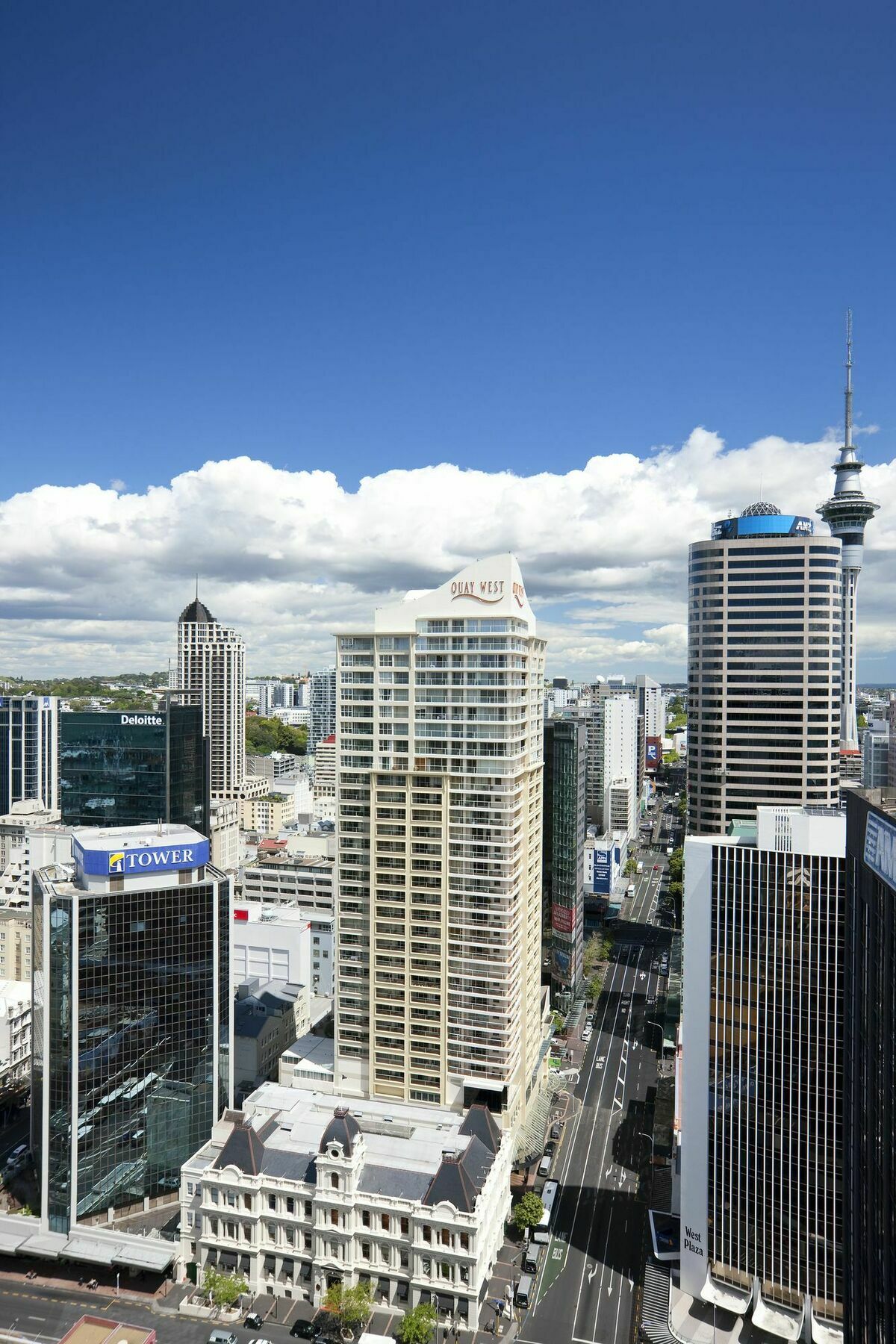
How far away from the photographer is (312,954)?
140 metres

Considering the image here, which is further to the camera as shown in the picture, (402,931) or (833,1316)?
(402,931)

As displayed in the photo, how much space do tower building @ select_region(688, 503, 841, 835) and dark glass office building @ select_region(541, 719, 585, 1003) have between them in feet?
83.9

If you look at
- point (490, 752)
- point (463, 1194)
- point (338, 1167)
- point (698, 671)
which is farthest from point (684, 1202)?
point (698, 671)

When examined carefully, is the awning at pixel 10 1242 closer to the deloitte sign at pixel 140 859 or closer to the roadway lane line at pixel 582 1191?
the deloitte sign at pixel 140 859

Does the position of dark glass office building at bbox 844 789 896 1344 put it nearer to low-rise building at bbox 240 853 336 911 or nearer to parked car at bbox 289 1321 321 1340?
parked car at bbox 289 1321 321 1340

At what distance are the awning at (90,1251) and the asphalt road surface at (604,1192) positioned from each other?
38.5m

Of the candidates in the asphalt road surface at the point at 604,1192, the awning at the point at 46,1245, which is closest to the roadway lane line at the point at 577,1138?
the asphalt road surface at the point at 604,1192

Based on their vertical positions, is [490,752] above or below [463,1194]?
above

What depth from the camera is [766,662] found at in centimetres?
12150

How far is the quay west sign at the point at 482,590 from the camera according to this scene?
9575 cm

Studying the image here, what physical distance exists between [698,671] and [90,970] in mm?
88568

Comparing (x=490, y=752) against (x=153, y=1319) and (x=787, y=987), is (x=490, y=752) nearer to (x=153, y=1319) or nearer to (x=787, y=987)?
(x=787, y=987)

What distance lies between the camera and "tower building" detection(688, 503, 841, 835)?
119750 mm

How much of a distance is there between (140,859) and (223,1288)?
127 feet
